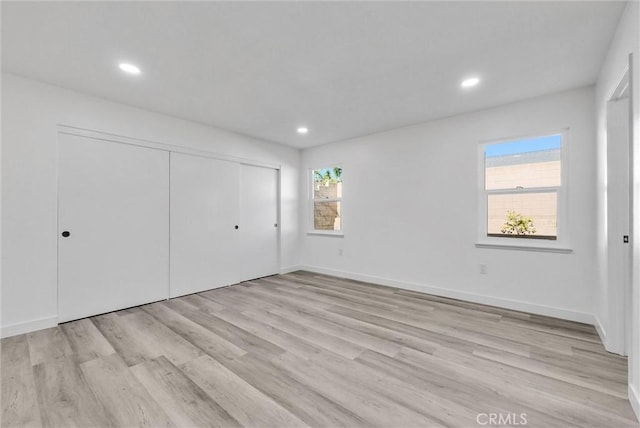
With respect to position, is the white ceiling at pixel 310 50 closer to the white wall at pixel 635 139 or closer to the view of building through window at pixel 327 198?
the white wall at pixel 635 139

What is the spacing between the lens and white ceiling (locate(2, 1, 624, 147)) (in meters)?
1.88

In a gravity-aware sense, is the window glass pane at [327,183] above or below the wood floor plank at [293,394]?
Answer: above

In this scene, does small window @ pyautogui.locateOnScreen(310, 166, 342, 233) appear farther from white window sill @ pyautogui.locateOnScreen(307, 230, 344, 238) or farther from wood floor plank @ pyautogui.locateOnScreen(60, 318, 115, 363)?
wood floor plank @ pyautogui.locateOnScreen(60, 318, 115, 363)

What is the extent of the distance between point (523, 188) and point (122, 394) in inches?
170

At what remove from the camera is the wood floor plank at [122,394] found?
1.60 metres

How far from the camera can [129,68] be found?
2.59 meters

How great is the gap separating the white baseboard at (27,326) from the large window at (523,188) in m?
5.08

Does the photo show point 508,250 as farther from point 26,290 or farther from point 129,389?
point 26,290

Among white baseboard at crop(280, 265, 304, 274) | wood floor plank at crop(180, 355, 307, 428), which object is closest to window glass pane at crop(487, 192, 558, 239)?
wood floor plank at crop(180, 355, 307, 428)

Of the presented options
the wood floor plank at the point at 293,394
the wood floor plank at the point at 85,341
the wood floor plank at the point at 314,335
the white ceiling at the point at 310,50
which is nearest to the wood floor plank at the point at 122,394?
the wood floor plank at the point at 85,341

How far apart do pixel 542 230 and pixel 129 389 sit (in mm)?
4272

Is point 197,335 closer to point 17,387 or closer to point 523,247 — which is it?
point 17,387

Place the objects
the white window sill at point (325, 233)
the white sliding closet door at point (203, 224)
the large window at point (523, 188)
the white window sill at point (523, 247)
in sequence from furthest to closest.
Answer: the white window sill at point (325, 233)
the white sliding closet door at point (203, 224)
the large window at point (523, 188)
the white window sill at point (523, 247)

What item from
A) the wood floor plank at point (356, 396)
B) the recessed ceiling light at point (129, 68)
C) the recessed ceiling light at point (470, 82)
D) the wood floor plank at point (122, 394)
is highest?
the recessed ceiling light at point (470, 82)
